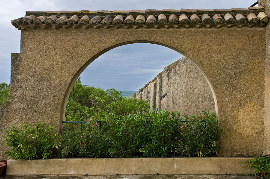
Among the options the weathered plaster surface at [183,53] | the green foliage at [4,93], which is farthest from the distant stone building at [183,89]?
the green foliage at [4,93]

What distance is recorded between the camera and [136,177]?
4.97 metres

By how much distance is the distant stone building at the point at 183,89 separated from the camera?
909cm

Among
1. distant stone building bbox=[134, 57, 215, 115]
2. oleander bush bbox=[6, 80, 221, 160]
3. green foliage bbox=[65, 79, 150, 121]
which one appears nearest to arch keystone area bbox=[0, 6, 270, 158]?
oleander bush bbox=[6, 80, 221, 160]

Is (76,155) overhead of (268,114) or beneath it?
beneath

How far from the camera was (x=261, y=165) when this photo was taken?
5000 mm

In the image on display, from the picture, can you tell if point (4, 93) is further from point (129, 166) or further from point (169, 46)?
point (169, 46)

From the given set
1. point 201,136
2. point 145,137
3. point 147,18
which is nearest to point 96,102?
point 145,137

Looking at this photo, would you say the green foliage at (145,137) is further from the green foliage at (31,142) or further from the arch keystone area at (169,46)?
the arch keystone area at (169,46)

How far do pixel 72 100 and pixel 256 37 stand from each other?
707 cm

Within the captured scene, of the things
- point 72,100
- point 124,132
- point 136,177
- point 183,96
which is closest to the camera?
point 136,177

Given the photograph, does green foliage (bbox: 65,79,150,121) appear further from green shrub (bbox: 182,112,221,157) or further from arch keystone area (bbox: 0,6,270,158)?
green shrub (bbox: 182,112,221,157)

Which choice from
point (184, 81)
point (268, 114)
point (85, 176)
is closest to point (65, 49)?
point (85, 176)

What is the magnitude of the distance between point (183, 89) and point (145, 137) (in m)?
5.95

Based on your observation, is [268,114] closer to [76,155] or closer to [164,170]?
[164,170]
